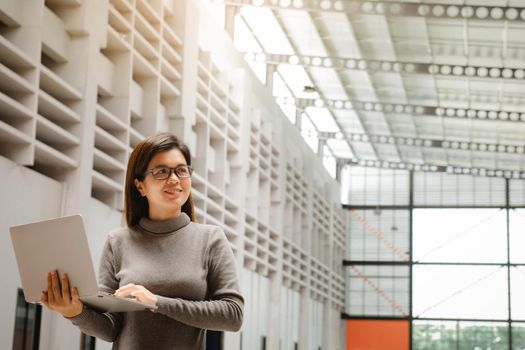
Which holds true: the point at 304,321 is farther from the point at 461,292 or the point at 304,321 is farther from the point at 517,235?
the point at 517,235

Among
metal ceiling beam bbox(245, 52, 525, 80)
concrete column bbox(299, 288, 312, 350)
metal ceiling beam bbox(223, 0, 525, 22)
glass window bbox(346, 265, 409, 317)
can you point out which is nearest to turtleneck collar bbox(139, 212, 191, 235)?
metal ceiling beam bbox(223, 0, 525, 22)

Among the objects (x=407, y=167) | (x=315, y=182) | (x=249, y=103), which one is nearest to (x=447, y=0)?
(x=249, y=103)

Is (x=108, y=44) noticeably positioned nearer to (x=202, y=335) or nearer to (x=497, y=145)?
(x=202, y=335)

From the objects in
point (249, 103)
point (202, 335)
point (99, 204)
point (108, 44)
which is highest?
point (249, 103)

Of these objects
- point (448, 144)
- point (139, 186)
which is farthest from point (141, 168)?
point (448, 144)

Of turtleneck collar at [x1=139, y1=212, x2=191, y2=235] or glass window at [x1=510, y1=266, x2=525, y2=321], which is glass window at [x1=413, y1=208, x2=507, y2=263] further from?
turtleneck collar at [x1=139, y1=212, x2=191, y2=235]

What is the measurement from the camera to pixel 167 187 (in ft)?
11.7

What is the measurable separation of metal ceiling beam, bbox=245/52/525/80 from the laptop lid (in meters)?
22.8

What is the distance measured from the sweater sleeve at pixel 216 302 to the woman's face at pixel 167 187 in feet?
0.69

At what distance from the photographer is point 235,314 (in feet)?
11.5

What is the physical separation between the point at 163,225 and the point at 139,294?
0.44 meters

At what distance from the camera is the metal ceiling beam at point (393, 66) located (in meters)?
25.2

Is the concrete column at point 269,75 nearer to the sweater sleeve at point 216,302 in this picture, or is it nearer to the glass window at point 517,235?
the glass window at point 517,235

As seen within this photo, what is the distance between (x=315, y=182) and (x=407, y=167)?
7846 mm
